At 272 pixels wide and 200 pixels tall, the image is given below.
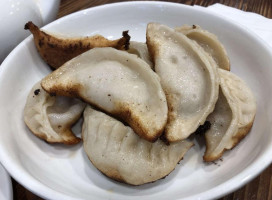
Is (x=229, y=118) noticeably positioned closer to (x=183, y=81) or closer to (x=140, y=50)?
(x=183, y=81)

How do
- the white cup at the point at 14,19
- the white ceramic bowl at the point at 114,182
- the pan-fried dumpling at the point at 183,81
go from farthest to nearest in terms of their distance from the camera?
the white cup at the point at 14,19 < the pan-fried dumpling at the point at 183,81 < the white ceramic bowl at the point at 114,182

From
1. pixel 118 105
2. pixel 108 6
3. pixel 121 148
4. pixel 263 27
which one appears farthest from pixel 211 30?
pixel 121 148

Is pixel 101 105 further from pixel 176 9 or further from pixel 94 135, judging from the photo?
pixel 176 9

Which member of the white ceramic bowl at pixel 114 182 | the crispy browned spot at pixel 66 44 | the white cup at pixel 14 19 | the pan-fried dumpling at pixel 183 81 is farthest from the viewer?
the white cup at pixel 14 19

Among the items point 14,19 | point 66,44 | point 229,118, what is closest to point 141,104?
point 229,118

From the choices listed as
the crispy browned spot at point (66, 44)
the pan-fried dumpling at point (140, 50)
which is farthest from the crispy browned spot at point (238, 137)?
the crispy browned spot at point (66, 44)

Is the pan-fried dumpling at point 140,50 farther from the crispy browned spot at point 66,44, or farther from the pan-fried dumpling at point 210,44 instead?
the pan-fried dumpling at point 210,44
